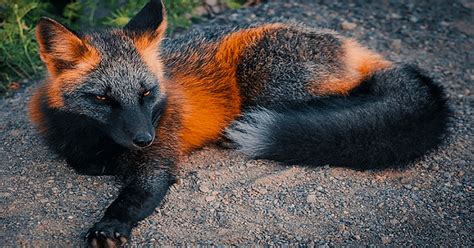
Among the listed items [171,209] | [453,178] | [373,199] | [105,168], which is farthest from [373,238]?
[105,168]

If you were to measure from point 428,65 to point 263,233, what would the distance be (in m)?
3.90

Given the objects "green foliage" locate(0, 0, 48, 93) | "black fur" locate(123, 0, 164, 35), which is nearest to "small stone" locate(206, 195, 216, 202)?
"black fur" locate(123, 0, 164, 35)

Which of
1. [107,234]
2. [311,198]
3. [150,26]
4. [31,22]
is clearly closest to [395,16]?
[311,198]

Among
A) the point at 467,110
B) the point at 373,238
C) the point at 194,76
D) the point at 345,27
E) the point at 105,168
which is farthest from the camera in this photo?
the point at 345,27

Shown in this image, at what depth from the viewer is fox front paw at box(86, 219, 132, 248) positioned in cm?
420

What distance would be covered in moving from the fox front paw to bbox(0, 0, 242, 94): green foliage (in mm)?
3357

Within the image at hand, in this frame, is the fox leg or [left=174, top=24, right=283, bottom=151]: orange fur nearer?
the fox leg

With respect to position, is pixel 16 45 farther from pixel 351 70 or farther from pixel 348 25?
pixel 348 25

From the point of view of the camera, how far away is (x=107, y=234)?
4.21m

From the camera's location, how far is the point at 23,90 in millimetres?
6996

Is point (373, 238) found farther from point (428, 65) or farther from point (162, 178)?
point (428, 65)

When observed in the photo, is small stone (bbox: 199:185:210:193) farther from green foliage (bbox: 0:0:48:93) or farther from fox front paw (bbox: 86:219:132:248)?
green foliage (bbox: 0:0:48:93)

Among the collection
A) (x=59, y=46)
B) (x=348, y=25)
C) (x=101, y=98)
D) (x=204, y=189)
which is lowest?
(x=348, y=25)

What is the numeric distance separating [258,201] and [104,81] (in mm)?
1567
